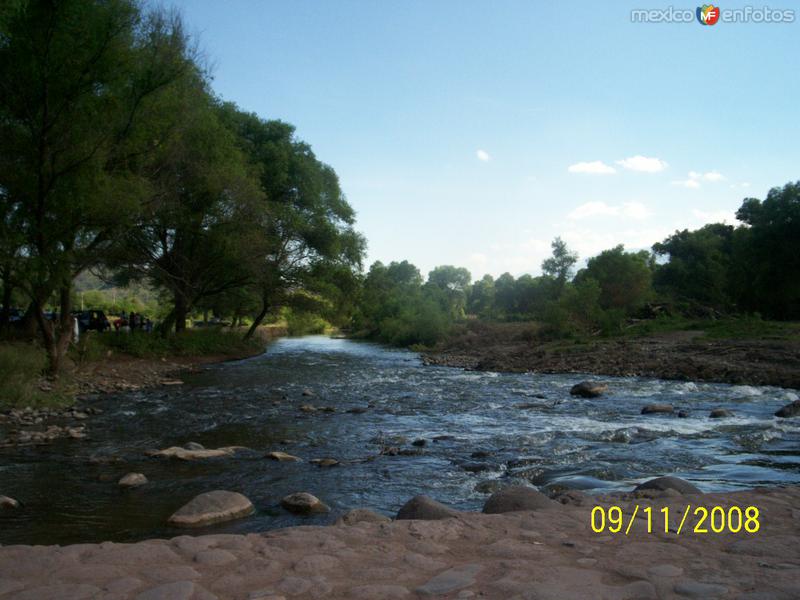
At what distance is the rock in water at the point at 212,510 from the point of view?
19.8ft

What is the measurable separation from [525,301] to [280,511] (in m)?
73.1

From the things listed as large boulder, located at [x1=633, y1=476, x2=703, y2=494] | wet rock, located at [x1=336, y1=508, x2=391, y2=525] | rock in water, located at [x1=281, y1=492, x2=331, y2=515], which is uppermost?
large boulder, located at [x1=633, y1=476, x2=703, y2=494]

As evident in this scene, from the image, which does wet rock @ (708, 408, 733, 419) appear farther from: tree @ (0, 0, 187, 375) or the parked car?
the parked car

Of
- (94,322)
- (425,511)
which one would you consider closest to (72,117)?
(425,511)

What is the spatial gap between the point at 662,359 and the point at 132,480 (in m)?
20.6

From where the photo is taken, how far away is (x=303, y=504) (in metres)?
6.68

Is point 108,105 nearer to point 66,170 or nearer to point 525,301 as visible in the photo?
point 66,170

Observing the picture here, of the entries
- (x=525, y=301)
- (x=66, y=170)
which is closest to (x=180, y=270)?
(x=66, y=170)

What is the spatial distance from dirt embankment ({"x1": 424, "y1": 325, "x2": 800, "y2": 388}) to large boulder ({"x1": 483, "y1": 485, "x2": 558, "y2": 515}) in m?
15.7

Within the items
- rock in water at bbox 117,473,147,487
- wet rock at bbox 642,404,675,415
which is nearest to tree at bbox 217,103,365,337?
wet rock at bbox 642,404,675,415

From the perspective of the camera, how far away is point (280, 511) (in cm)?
663
